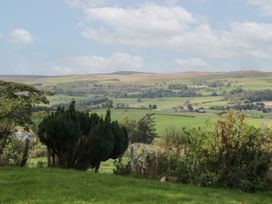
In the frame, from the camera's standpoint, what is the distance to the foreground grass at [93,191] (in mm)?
15672

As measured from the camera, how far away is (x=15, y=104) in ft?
110

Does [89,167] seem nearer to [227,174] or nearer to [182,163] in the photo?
[182,163]

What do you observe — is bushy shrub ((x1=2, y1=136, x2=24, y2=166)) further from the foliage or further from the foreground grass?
the foreground grass

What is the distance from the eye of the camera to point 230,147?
22.4 meters

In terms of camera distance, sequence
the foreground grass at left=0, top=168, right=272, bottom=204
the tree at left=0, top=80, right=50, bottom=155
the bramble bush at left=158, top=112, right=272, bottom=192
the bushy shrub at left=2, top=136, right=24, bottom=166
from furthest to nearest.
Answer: the tree at left=0, top=80, right=50, bottom=155, the bushy shrub at left=2, top=136, right=24, bottom=166, the bramble bush at left=158, top=112, right=272, bottom=192, the foreground grass at left=0, top=168, right=272, bottom=204

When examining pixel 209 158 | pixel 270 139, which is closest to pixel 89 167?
pixel 209 158

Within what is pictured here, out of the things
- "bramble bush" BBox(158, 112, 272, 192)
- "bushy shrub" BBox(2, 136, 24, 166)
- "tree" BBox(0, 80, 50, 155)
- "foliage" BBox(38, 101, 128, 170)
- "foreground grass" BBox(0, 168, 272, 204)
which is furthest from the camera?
"tree" BBox(0, 80, 50, 155)

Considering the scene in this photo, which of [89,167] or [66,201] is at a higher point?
[66,201]

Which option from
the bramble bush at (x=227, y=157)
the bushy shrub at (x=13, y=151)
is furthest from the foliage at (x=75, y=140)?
the bramble bush at (x=227, y=157)

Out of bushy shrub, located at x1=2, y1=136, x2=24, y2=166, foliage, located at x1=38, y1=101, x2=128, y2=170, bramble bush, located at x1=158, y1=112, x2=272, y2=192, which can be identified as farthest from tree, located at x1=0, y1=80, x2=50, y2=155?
bramble bush, located at x1=158, y1=112, x2=272, y2=192

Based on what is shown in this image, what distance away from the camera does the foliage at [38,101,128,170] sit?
2681 cm

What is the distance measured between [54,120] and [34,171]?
15.7 feet

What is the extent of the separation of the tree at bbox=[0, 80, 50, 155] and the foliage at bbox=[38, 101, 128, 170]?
4.69 m

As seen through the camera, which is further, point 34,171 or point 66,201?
point 34,171
